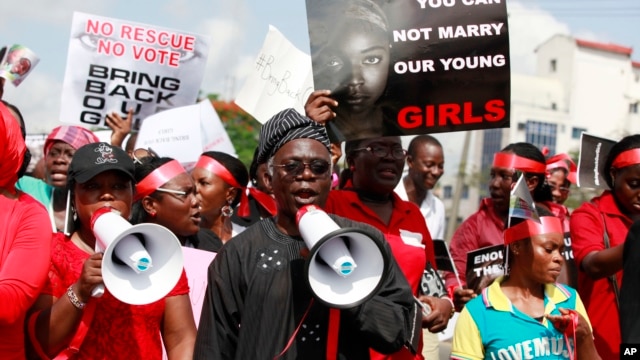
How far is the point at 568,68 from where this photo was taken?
7056 cm

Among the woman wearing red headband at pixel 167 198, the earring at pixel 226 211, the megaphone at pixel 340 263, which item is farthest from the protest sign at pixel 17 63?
the megaphone at pixel 340 263

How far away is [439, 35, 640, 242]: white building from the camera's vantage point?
67438 millimetres

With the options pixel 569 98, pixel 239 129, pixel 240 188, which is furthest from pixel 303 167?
pixel 569 98

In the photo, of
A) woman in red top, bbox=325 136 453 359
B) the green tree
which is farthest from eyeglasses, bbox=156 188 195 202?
the green tree

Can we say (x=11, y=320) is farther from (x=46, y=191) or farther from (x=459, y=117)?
(x=46, y=191)

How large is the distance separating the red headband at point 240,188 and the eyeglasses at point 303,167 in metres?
2.76

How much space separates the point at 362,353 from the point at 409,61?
1.86 metres

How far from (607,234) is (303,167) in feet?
8.44

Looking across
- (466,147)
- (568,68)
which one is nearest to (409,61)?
(466,147)

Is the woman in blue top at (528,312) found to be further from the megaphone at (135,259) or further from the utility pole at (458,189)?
the utility pole at (458,189)

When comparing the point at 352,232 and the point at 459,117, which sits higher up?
the point at 459,117

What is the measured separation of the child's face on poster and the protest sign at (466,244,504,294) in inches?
58.9

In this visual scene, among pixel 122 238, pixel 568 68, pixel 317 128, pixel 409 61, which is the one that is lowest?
pixel 122 238

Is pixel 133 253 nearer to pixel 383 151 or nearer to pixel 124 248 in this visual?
pixel 124 248
